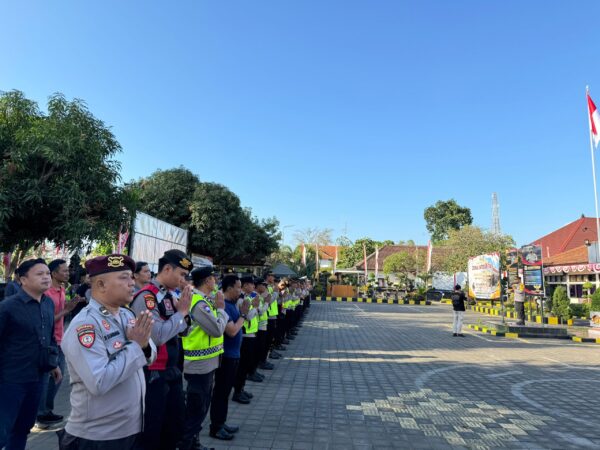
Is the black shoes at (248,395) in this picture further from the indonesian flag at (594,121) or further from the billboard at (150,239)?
the indonesian flag at (594,121)

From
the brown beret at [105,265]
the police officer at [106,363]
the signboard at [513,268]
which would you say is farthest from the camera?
the signboard at [513,268]

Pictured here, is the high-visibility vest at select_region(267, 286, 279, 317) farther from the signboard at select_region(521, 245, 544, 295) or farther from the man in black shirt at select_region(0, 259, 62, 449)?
the signboard at select_region(521, 245, 544, 295)

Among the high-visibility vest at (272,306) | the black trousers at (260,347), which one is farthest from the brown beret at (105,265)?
the high-visibility vest at (272,306)

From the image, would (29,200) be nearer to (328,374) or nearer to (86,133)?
(86,133)

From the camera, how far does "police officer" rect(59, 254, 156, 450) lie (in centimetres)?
197

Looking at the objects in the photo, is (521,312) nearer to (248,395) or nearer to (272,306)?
(272,306)

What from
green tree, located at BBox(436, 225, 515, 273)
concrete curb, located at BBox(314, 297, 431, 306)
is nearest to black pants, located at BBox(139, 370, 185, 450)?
concrete curb, located at BBox(314, 297, 431, 306)

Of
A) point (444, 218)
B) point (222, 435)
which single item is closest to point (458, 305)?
point (222, 435)

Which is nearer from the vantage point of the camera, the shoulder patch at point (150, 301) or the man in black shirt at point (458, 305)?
the shoulder patch at point (150, 301)

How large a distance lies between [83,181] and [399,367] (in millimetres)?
7290

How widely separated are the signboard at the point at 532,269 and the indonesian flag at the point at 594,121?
5.74m

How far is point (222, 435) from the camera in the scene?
435 cm

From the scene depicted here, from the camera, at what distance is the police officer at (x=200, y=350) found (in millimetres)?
3486

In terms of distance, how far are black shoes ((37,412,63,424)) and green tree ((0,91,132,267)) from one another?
12.9ft
